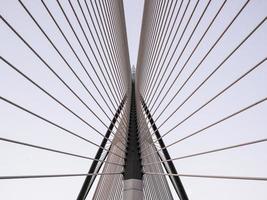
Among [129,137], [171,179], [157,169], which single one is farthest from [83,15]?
[171,179]

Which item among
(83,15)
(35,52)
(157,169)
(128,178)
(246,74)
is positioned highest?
(157,169)

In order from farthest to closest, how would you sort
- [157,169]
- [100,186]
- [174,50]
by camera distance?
[157,169], [100,186], [174,50]

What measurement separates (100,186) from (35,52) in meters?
3.03

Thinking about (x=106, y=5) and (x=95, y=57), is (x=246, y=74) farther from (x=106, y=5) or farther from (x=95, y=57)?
(x=106, y=5)

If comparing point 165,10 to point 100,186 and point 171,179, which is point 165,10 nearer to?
point 100,186

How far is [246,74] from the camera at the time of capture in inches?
51.4

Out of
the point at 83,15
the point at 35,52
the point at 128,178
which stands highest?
the point at 83,15

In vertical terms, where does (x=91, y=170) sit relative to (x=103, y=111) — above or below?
Answer: above

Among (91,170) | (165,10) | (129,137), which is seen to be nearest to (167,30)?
(165,10)

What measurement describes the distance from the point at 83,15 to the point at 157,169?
2908 millimetres

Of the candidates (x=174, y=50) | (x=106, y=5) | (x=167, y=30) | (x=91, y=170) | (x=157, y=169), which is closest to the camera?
(x=174, y=50)

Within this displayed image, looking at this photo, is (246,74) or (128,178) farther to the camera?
(128,178)

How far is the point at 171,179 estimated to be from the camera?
5.20 meters

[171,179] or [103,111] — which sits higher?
[171,179]
